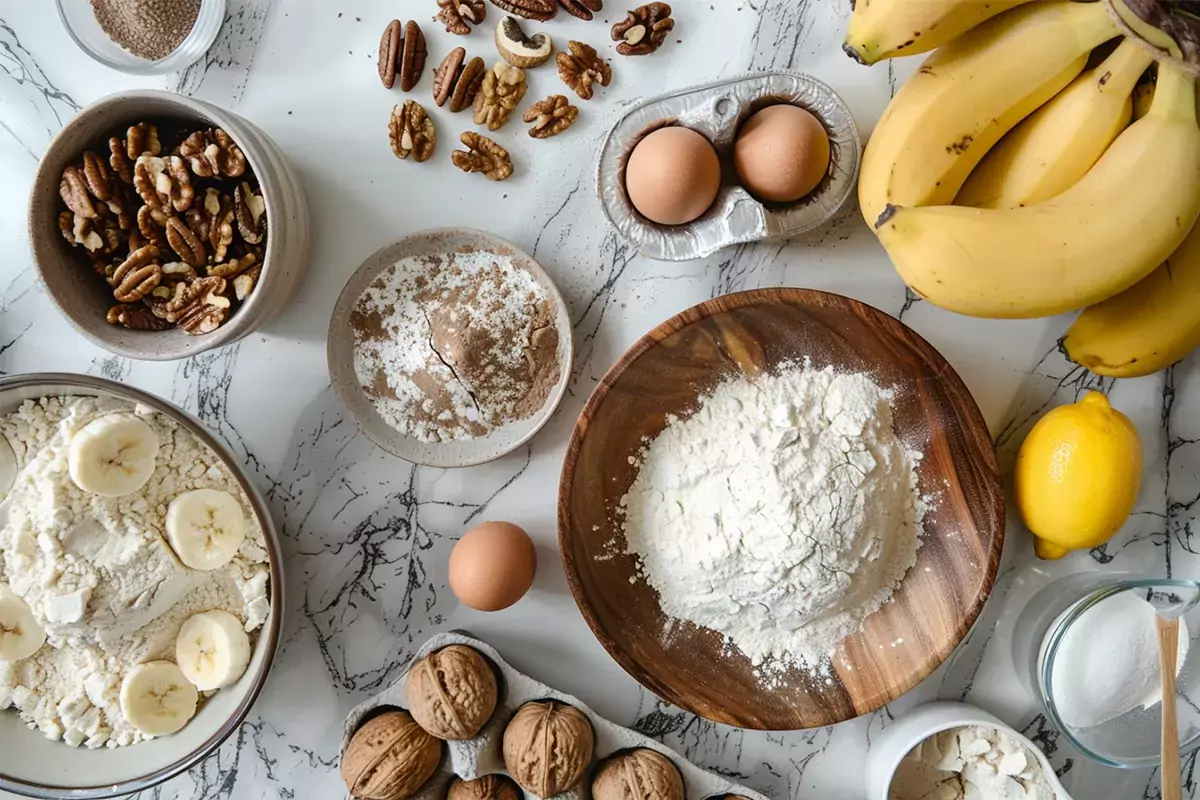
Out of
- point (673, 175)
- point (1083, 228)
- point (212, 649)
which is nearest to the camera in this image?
point (1083, 228)

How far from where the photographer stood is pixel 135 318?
3.24ft

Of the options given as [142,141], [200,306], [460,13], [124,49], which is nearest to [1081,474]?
[460,13]

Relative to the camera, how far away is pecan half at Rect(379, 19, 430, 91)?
104 centimetres

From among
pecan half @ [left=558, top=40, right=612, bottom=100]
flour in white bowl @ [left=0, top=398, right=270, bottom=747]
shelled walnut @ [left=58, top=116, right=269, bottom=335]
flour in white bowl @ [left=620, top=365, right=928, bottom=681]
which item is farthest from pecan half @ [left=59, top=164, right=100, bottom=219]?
flour in white bowl @ [left=620, top=365, right=928, bottom=681]

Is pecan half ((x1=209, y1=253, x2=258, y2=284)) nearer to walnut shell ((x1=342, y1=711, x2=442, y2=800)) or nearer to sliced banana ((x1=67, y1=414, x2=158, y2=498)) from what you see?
sliced banana ((x1=67, y1=414, x2=158, y2=498))

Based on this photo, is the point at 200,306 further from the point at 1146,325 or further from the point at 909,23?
the point at 1146,325

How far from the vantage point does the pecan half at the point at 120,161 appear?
0.97 metres

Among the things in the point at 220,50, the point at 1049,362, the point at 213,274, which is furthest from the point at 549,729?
the point at 220,50

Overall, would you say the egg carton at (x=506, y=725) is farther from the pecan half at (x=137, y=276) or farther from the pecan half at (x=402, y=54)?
the pecan half at (x=402, y=54)

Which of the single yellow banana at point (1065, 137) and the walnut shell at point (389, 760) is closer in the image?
the single yellow banana at point (1065, 137)

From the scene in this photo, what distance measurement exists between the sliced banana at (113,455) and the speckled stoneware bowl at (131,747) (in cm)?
3

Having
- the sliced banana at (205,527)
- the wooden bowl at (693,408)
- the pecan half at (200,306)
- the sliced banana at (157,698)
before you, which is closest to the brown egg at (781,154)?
the wooden bowl at (693,408)

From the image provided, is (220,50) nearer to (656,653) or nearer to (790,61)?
(790,61)

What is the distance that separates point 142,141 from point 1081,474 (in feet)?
3.80
